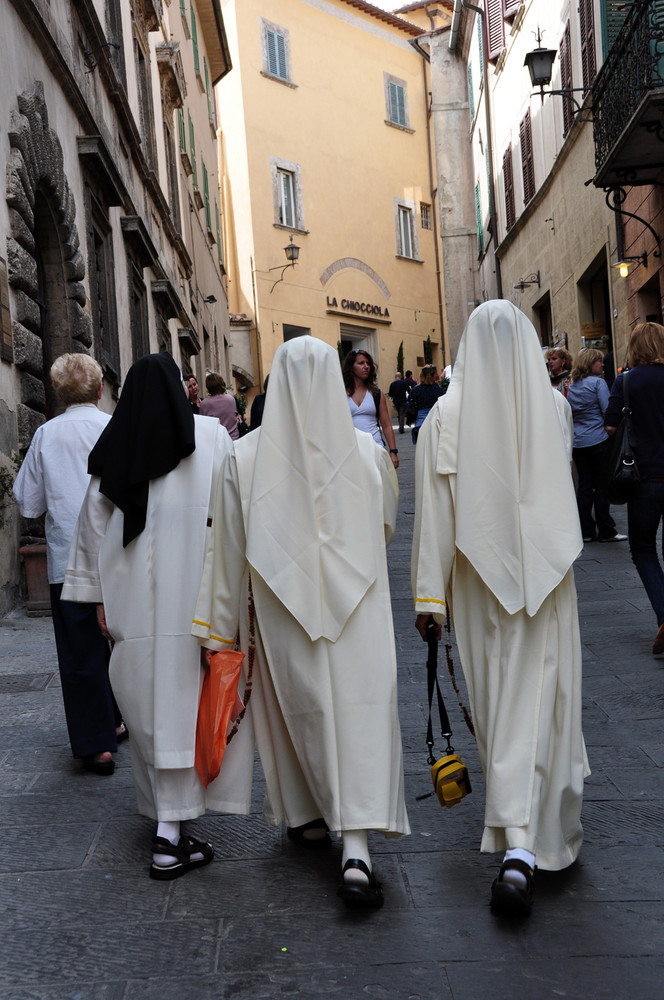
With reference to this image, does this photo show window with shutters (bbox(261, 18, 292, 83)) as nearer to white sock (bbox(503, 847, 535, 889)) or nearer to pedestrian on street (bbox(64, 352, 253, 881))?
pedestrian on street (bbox(64, 352, 253, 881))

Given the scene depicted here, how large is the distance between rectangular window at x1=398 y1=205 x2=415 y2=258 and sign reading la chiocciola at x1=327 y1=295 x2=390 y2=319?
267 centimetres

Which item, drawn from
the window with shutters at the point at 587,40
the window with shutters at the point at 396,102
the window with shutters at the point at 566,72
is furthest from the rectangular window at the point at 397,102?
the window with shutters at the point at 587,40

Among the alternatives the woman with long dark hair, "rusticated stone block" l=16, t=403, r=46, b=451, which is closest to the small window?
the woman with long dark hair

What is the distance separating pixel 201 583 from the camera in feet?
13.6

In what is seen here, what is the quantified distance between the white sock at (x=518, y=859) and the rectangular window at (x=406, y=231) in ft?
120

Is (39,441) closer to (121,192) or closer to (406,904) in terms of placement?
(406,904)

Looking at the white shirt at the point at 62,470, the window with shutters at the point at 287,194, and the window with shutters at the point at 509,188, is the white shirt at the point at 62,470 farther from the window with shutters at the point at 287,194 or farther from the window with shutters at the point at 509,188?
the window with shutters at the point at 287,194

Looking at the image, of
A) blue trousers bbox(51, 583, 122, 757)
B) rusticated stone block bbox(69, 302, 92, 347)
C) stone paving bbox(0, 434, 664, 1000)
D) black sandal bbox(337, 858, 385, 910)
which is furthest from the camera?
rusticated stone block bbox(69, 302, 92, 347)

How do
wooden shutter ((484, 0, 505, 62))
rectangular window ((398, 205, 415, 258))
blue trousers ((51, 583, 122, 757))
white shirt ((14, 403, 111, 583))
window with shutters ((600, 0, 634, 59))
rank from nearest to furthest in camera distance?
1. blue trousers ((51, 583, 122, 757))
2. white shirt ((14, 403, 111, 583))
3. window with shutters ((600, 0, 634, 59))
4. wooden shutter ((484, 0, 505, 62))
5. rectangular window ((398, 205, 415, 258))

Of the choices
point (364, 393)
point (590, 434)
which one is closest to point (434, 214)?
point (590, 434)

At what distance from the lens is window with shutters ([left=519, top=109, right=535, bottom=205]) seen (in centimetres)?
2395

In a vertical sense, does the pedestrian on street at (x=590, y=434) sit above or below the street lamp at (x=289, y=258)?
below

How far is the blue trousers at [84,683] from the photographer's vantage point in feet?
17.5

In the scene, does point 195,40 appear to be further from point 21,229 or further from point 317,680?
point 317,680
